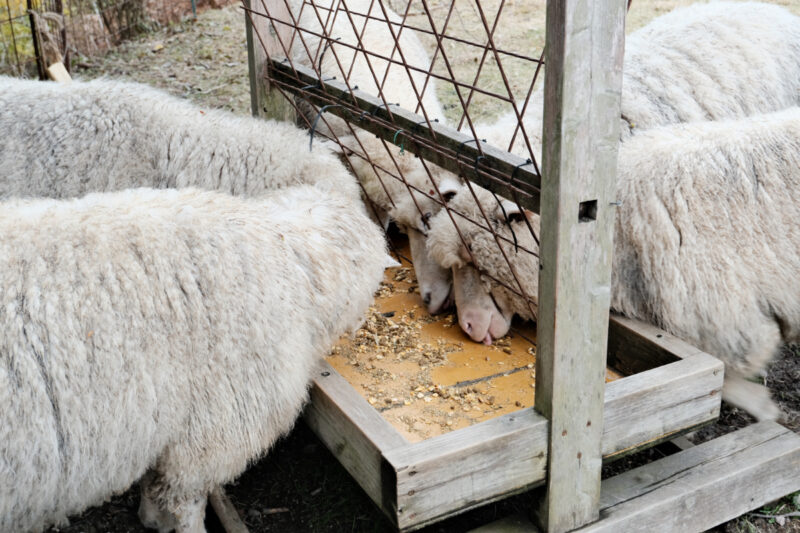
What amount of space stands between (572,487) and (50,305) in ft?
5.34

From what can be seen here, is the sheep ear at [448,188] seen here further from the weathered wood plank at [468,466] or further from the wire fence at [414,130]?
the weathered wood plank at [468,466]

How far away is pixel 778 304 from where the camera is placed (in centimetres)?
313

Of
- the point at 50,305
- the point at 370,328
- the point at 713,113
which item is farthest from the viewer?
the point at 713,113

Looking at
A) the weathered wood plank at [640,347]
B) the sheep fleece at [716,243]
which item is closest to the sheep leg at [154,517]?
the sheep fleece at [716,243]

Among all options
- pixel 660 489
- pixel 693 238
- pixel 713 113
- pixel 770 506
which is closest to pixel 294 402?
pixel 660 489

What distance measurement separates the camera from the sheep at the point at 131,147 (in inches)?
141

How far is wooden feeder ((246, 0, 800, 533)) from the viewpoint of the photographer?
83.0 inches

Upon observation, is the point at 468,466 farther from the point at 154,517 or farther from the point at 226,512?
the point at 154,517

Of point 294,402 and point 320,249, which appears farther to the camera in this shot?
point 320,249

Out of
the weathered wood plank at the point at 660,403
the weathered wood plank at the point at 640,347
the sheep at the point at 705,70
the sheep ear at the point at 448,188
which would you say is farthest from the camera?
the sheep at the point at 705,70

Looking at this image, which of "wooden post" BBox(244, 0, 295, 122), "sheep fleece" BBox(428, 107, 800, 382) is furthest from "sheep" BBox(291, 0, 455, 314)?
"sheep fleece" BBox(428, 107, 800, 382)

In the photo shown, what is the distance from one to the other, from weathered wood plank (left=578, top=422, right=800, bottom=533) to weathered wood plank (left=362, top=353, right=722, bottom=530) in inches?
8.0

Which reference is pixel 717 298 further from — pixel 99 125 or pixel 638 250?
pixel 99 125

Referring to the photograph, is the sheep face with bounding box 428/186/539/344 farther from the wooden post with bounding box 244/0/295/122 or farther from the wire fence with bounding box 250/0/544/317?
the wooden post with bounding box 244/0/295/122
